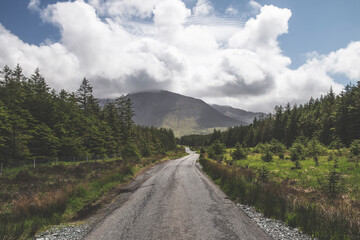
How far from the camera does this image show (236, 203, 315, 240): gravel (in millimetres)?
5699

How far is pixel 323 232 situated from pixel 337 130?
54.9m

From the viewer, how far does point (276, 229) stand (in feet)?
20.5

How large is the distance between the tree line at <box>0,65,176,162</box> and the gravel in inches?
1029

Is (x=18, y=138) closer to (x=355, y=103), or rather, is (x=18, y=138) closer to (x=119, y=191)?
(x=119, y=191)

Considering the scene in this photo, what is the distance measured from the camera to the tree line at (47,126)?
2288 centimetres

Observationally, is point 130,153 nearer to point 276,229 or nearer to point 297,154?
point 297,154

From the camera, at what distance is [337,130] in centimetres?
4653

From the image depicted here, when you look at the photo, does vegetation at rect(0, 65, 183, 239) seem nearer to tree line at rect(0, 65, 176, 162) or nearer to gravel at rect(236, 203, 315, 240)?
tree line at rect(0, 65, 176, 162)

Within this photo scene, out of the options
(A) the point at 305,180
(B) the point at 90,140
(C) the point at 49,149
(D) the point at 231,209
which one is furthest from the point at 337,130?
(C) the point at 49,149

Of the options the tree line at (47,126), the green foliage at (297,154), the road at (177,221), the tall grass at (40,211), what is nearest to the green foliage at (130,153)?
the tree line at (47,126)

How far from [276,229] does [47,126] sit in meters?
33.9

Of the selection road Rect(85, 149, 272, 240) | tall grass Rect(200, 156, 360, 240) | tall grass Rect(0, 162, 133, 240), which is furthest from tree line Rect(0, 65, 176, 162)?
tall grass Rect(200, 156, 360, 240)

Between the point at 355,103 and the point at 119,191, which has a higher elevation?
the point at 355,103

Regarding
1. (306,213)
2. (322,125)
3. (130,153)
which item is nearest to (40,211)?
(306,213)
